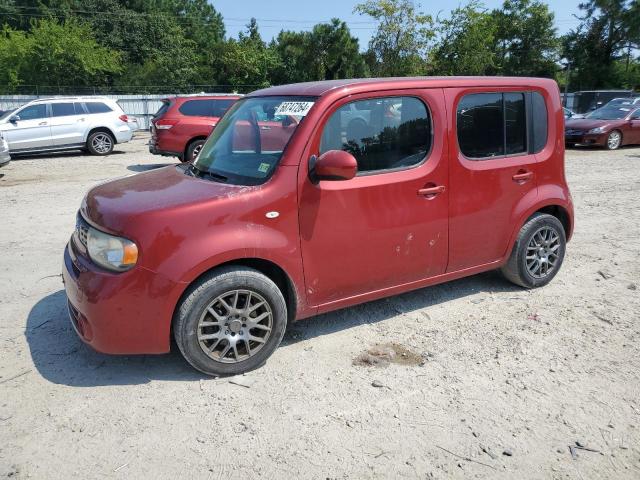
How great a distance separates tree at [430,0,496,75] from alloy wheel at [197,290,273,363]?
34.0 meters

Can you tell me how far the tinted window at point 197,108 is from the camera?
12.8m

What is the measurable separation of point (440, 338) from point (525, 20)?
190ft

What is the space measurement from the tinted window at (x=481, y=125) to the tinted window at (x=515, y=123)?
0.08 meters

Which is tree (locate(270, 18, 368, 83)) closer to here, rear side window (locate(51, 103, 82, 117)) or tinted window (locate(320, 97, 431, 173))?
rear side window (locate(51, 103, 82, 117))

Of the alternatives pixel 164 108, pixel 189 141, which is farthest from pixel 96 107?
pixel 189 141

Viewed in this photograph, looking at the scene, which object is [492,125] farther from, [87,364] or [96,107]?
[96,107]

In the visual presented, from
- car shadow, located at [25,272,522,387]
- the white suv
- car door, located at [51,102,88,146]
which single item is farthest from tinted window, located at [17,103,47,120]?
car shadow, located at [25,272,522,387]

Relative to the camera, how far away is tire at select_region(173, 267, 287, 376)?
10.7 ft

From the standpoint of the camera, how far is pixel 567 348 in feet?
12.4

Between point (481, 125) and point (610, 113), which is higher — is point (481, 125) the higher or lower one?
the lower one

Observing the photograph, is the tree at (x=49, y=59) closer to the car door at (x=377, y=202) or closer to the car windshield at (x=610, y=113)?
the car windshield at (x=610, y=113)

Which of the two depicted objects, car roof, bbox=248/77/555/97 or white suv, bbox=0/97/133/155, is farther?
white suv, bbox=0/97/133/155

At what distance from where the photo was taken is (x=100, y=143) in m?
15.6

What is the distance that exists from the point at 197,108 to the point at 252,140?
9.70 m
